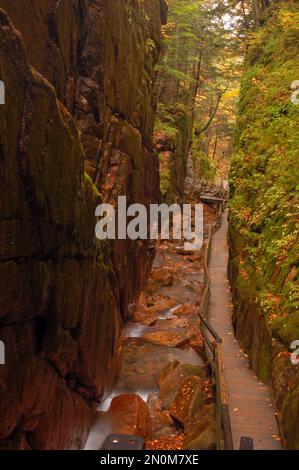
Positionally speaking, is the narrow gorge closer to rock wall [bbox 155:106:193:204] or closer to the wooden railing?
the wooden railing

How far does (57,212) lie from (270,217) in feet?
24.1

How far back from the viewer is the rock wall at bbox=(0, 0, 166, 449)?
21.4 feet

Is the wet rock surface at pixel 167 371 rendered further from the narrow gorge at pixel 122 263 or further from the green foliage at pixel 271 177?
the green foliage at pixel 271 177

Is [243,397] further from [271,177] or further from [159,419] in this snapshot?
[271,177]

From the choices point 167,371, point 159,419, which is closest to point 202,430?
point 159,419

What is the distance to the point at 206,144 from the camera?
164ft

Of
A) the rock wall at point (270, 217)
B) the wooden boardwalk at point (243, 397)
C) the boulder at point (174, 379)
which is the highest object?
the rock wall at point (270, 217)

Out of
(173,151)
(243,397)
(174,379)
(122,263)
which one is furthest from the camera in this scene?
(173,151)

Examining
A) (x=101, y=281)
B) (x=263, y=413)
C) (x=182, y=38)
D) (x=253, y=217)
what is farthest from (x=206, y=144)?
(x=263, y=413)

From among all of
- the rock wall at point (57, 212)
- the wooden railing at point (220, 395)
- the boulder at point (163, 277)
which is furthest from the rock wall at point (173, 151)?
the wooden railing at point (220, 395)

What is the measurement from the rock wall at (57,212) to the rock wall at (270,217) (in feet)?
15.2

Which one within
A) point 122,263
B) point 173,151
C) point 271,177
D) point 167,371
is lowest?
point 167,371

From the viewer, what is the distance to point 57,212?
802 centimetres

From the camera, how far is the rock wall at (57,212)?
21.4 feet
